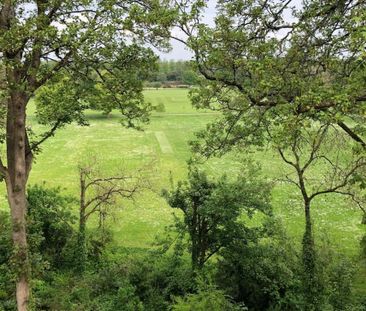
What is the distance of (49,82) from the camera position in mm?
13969

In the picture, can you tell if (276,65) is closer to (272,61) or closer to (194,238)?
(272,61)

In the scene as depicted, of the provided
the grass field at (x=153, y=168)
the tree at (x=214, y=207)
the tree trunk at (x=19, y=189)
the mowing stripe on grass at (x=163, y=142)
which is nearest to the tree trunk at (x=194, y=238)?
the tree at (x=214, y=207)

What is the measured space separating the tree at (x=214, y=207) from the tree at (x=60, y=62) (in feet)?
15.3

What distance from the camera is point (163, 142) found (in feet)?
212

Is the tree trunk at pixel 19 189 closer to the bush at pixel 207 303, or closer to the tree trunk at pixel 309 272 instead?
the bush at pixel 207 303

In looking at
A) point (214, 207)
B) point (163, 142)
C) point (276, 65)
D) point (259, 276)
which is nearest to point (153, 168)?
point (163, 142)

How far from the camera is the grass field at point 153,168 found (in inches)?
1180

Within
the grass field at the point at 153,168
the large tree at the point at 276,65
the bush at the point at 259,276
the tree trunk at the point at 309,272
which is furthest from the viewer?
the grass field at the point at 153,168

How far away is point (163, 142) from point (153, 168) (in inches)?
829

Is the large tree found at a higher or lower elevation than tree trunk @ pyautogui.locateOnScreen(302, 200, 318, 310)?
higher

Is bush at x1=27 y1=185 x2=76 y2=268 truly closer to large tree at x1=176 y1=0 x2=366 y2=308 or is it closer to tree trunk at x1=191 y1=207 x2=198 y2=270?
tree trunk at x1=191 y1=207 x2=198 y2=270

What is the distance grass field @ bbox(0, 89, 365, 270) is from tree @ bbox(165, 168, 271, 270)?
9.44 ft

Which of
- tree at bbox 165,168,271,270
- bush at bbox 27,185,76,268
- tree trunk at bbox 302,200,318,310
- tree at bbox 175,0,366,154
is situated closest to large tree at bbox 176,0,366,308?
tree at bbox 175,0,366,154

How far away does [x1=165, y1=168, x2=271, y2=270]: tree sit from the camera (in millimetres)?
16828
